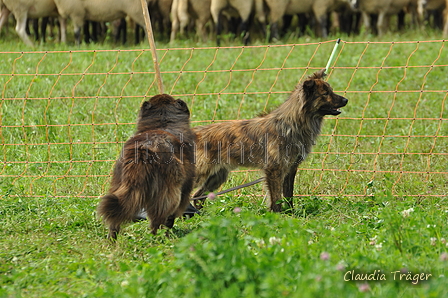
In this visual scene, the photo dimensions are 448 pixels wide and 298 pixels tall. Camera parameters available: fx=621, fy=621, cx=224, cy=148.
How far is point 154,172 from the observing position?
475 centimetres

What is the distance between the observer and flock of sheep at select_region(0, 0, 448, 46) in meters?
14.0

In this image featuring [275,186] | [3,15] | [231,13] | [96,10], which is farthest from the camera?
[231,13]

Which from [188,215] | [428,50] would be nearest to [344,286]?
[188,215]

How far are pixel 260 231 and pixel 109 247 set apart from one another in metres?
1.69

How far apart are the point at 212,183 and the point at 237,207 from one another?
85 centimetres

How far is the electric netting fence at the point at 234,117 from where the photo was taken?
6.69m

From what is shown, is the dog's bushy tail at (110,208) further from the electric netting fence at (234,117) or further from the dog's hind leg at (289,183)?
the dog's hind leg at (289,183)

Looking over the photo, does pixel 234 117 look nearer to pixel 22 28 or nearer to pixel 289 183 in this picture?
pixel 289 183

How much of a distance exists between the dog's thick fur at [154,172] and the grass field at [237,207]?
0.25 metres

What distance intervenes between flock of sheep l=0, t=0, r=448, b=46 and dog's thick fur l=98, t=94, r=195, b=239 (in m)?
8.90

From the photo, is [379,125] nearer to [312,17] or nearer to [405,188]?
[405,188]

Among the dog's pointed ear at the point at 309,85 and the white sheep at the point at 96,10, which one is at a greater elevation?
the white sheep at the point at 96,10

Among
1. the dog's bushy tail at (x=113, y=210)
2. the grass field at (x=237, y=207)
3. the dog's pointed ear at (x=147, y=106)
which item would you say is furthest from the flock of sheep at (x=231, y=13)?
the dog's bushy tail at (x=113, y=210)

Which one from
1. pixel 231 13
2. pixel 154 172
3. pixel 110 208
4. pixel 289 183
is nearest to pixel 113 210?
pixel 110 208
